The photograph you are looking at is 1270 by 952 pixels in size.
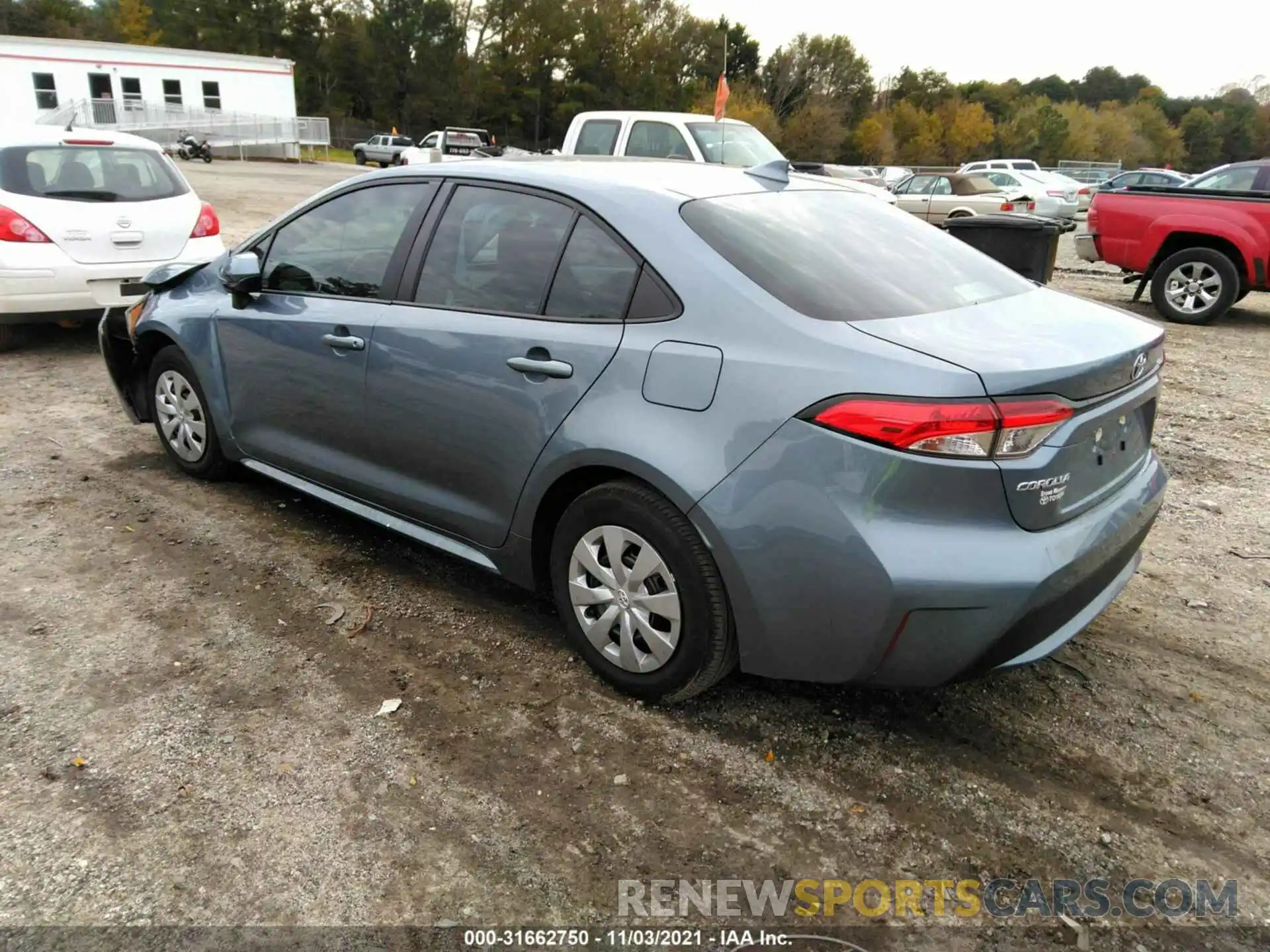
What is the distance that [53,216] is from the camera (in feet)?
22.4

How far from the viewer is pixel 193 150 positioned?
40.0 metres

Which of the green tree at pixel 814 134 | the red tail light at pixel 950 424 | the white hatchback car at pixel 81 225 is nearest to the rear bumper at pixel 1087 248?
the white hatchback car at pixel 81 225

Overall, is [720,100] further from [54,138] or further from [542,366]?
[542,366]

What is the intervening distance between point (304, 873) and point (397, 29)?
230 feet

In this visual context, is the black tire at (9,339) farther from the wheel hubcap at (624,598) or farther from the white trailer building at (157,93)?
the white trailer building at (157,93)

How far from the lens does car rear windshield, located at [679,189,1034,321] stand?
2768 mm

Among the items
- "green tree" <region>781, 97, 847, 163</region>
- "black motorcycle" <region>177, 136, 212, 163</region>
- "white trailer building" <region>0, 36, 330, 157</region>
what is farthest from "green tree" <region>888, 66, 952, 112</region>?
"black motorcycle" <region>177, 136, 212, 163</region>

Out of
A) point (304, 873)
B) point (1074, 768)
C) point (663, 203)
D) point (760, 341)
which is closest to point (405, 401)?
point (663, 203)

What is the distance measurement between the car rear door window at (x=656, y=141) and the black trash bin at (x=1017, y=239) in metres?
4.31

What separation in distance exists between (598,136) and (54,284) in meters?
6.08

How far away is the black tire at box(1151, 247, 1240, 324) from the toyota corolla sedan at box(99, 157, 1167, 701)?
25.9 feet

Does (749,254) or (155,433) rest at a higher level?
(749,254)

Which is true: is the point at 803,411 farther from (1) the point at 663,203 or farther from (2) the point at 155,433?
(2) the point at 155,433

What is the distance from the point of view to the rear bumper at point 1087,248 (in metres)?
10.6
